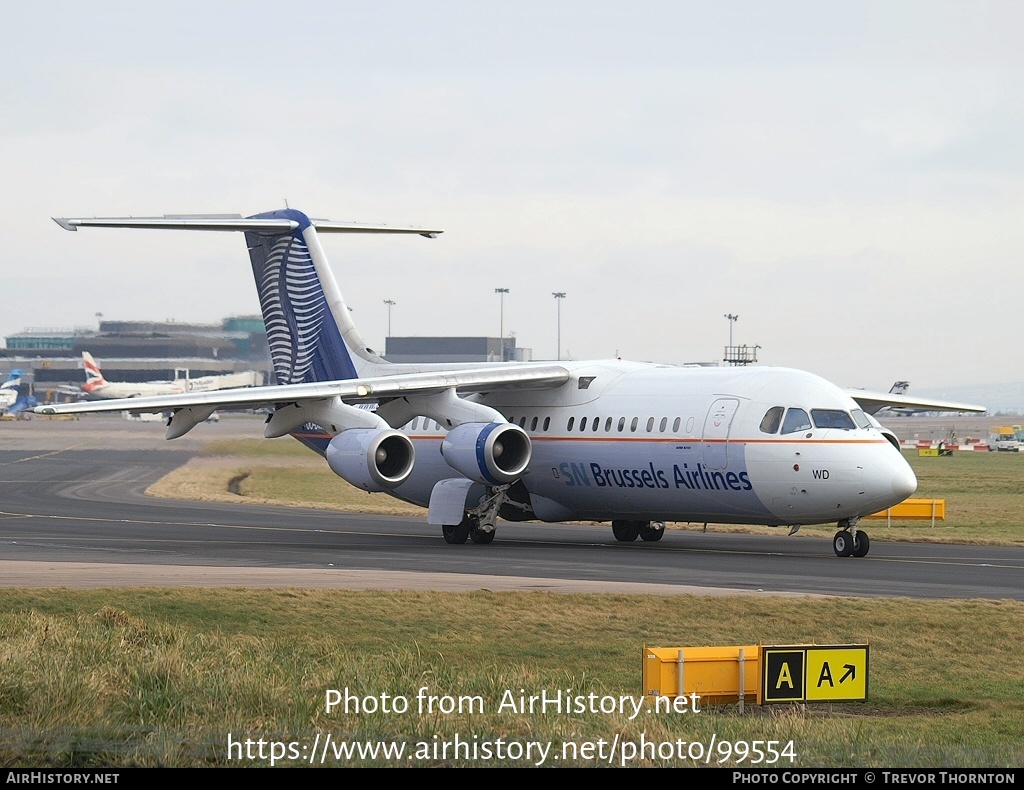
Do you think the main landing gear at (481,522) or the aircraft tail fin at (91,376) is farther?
the aircraft tail fin at (91,376)

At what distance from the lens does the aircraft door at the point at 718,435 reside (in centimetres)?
2870

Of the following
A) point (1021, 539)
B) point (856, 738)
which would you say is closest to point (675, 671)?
point (856, 738)

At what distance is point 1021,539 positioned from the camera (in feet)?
105

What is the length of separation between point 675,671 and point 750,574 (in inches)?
446

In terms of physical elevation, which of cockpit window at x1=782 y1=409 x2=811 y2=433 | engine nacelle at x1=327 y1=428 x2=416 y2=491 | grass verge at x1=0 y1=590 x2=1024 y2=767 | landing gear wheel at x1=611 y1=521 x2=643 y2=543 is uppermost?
cockpit window at x1=782 y1=409 x2=811 y2=433

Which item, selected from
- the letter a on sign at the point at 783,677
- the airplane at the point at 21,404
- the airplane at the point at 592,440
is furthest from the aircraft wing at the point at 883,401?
the airplane at the point at 21,404

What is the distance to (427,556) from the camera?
93.9 feet

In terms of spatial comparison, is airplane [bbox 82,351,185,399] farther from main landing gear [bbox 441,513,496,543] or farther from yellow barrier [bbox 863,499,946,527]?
main landing gear [bbox 441,513,496,543]

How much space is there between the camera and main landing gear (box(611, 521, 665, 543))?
33281mm

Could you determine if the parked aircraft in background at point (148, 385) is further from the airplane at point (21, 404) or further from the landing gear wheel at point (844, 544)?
the landing gear wheel at point (844, 544)

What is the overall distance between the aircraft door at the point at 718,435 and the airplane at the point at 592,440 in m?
0.03

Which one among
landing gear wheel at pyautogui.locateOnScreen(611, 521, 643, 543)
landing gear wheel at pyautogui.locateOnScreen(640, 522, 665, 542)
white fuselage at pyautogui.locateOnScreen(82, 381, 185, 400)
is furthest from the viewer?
white fuselage at pyautogui.locateOnScreen(82, 381, 185, 400)

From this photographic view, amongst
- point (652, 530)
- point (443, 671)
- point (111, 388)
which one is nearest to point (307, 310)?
point (652, 530)

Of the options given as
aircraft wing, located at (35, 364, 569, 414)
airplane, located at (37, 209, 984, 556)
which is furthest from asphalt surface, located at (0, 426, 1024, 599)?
aircraft wing, located at (35, 364, 569, 414)
